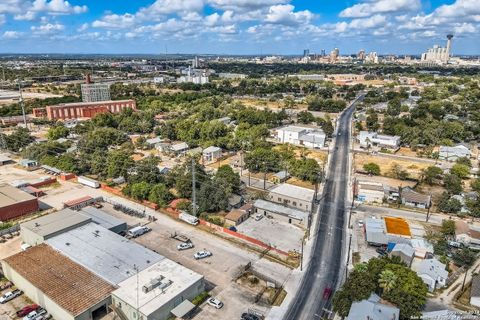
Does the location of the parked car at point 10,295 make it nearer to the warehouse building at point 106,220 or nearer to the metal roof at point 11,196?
the warehouse building at point 106,220

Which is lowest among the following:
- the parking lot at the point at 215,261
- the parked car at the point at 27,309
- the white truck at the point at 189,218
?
the parking lot at the point at 215,261

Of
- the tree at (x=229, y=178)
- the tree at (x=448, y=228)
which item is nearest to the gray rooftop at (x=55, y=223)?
the tree at (x=229, y=178)

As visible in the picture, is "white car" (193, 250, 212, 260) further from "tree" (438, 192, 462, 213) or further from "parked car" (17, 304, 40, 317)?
"tree" (438, 192, 462, 213)

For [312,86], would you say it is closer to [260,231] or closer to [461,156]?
[461,156]

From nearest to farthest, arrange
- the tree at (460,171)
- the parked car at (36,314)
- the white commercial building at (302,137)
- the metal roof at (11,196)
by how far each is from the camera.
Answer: the parked car at (36,314)
the metal roof at (11,196)
the tree at (460,171)
the white commercial building at (302,137)

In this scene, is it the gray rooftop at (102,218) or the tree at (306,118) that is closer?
the gray rooftop at (102,218)

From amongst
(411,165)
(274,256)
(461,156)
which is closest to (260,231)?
(274,256)

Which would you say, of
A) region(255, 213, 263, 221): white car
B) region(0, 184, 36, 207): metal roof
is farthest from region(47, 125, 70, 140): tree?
region(255, 213, 263, 221): white car
